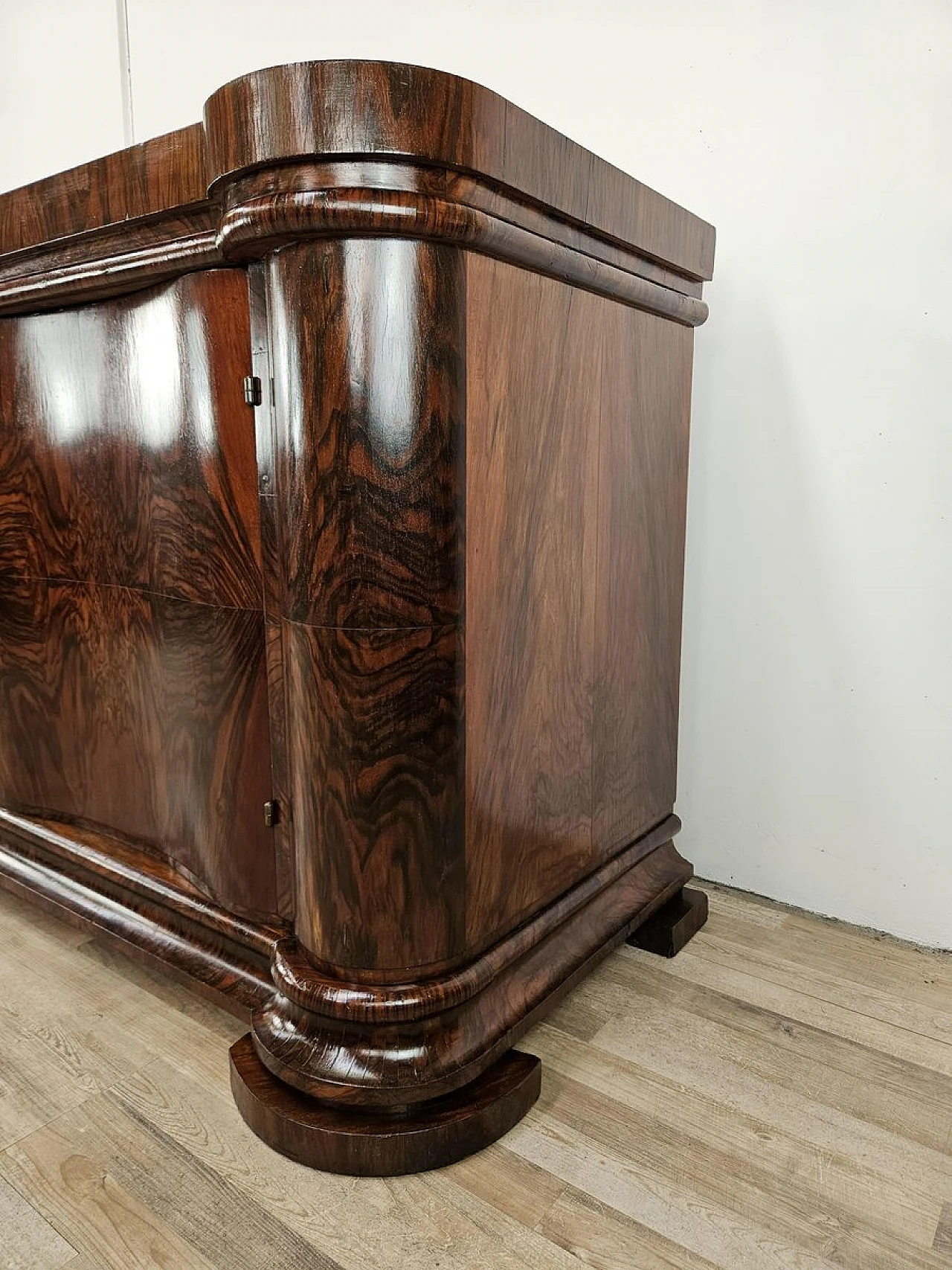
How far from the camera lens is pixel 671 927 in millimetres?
1086

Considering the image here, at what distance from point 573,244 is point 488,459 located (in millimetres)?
230

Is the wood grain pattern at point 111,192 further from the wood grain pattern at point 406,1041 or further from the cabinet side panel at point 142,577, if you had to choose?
the wood grain pattern at point 406,1041

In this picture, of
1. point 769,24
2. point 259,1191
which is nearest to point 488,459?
point 259,1191

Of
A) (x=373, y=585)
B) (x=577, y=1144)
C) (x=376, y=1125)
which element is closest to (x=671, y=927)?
(x=577, y=1144)

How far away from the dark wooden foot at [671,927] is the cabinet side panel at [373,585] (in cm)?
40

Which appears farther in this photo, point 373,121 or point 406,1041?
point 406,1041

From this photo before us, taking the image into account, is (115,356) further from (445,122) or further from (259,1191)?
(259,1191)

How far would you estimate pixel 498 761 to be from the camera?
81 centimetres

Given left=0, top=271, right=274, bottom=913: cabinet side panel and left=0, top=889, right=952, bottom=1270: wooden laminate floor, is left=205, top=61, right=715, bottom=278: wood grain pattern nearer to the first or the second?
left=0, top=271, right=274, bottom=913: cabinet side panel

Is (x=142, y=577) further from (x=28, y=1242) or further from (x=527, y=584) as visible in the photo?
(x=28, y=1242)

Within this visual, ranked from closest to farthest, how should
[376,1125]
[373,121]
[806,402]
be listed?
[373,121] → [376,1125] → [806,402]

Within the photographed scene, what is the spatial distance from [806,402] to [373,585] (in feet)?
2.29

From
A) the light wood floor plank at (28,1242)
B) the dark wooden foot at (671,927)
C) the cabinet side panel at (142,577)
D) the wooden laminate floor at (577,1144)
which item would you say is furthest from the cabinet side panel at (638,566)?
the light wood floor plank at (28,1242)

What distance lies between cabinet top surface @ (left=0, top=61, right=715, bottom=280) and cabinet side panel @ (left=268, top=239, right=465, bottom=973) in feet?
0.22
